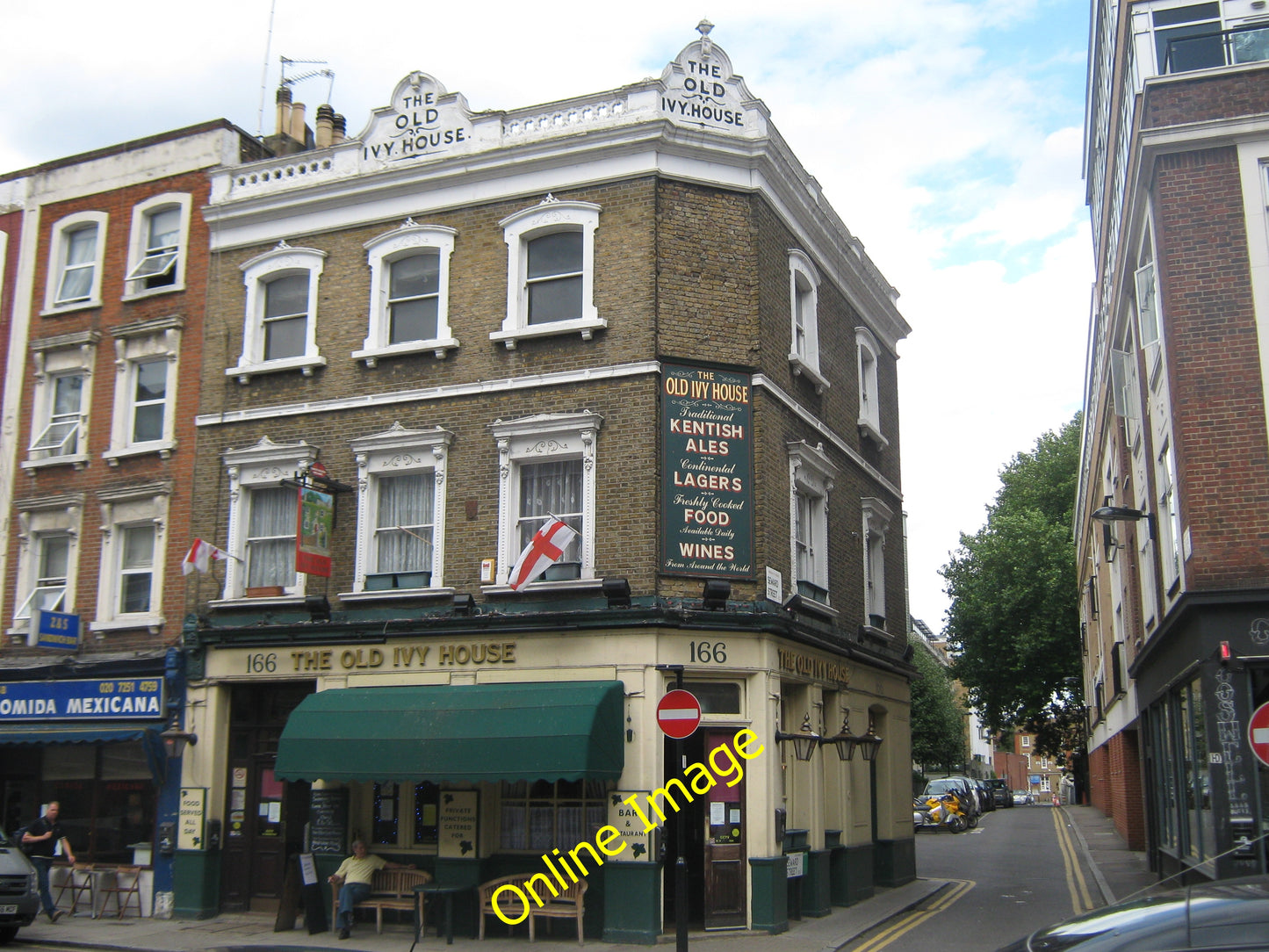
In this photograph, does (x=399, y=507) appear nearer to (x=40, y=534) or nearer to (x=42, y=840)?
(x=42, y=840)

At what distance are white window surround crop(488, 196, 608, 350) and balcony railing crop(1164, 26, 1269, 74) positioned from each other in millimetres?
8375

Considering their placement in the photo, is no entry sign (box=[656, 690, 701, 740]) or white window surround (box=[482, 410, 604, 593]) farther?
white window surround (box=[482, 410, 604, 593])

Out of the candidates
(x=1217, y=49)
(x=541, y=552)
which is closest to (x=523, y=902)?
(x=541, y=552)

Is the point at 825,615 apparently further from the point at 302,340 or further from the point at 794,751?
the point at 302,340

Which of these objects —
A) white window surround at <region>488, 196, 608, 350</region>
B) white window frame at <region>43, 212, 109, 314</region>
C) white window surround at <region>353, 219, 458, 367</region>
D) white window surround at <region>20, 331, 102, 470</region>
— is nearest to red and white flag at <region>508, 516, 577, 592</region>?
white window surround at <region>488, 196, 608, 350</region>

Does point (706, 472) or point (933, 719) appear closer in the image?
point (706, 472)

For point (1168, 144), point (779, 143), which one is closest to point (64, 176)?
point (779, 143)

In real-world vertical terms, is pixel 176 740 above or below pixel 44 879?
above

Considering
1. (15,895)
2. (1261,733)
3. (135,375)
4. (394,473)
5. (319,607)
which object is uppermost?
(135,375)

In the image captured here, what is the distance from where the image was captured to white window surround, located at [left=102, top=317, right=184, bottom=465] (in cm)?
1967

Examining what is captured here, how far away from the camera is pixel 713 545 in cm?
1592

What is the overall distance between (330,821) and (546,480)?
19.3 ft

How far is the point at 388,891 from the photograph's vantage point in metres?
15.9

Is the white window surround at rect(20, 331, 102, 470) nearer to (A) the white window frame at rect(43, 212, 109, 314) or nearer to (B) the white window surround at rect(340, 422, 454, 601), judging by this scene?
(A) the white window frame at rect(43, 212, 109, 314)
